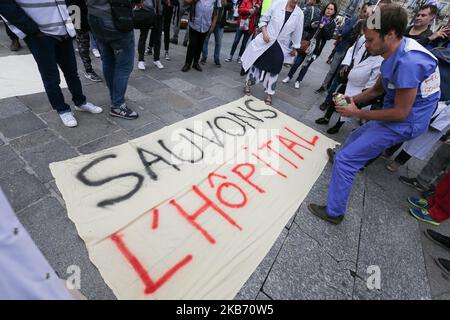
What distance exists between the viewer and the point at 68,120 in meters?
2.55

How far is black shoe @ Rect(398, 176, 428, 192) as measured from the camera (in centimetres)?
302

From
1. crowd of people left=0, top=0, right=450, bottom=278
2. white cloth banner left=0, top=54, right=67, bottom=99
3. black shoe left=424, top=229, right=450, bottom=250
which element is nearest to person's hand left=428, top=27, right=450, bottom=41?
crowd of people left=0, top=0, right=450, bottom=278

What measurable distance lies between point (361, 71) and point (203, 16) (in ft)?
9.08

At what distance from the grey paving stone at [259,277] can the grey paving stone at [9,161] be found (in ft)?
6.77

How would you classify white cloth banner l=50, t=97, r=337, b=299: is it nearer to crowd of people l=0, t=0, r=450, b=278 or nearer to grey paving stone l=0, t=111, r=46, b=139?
crowd of people l=0, t=0, r=450, b=278

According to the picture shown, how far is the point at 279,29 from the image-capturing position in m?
3.54

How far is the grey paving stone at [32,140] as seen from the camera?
2209 mm

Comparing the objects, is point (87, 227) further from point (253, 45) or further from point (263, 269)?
point (253, 45)

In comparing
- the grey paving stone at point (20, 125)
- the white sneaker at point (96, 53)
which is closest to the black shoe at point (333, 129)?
the grey paving stone at point (20, 125)

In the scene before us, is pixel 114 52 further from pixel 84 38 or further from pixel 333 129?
pixel 333 129

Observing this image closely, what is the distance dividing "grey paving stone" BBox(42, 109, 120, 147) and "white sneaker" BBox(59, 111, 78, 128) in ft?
0.13

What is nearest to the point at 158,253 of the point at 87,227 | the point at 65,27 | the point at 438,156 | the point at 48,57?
the point at 87,227
